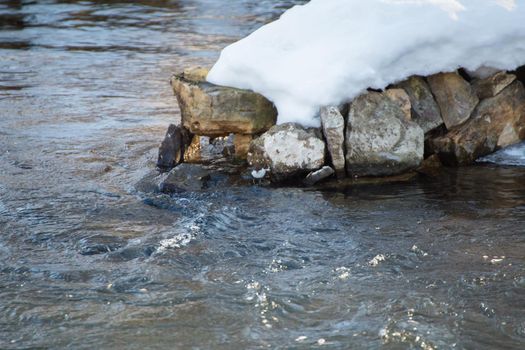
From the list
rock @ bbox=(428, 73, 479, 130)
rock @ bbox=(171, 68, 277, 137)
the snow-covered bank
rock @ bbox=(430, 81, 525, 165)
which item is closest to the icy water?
rock @ bbox=(430, 81, 525, 165)

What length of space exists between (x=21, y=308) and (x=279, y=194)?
230cm

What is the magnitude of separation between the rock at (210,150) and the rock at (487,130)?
1.71 meters

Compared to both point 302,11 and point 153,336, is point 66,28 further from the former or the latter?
point 153,336

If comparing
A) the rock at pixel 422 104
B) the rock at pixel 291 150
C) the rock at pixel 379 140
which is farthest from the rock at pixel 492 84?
the rock at pixel 291 150

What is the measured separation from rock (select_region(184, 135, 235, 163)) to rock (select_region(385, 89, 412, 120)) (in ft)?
4.73

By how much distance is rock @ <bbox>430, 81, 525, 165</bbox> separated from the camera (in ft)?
21.0

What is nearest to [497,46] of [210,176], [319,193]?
[319,193]

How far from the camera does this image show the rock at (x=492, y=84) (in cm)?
651

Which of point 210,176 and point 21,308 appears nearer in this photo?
point 21,308

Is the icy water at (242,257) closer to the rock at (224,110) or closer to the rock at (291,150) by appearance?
the rock at (291,150)

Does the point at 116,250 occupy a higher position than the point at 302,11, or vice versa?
the point at 302,11

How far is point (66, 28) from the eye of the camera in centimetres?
1548

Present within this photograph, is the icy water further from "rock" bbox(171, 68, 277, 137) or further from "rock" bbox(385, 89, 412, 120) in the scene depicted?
"rock" bbox(171, 68, 277, 137)

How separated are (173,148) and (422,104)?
2.05 m
